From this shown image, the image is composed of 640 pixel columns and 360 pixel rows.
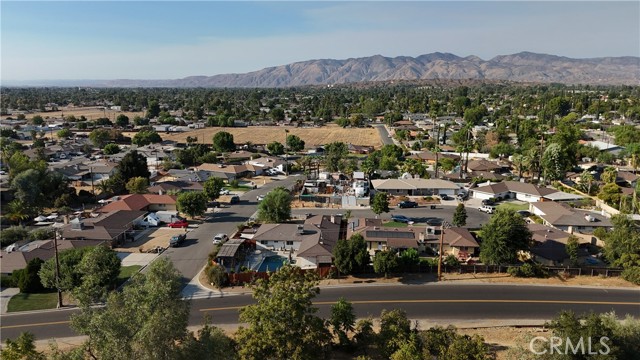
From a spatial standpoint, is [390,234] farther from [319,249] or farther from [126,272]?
[126,272]

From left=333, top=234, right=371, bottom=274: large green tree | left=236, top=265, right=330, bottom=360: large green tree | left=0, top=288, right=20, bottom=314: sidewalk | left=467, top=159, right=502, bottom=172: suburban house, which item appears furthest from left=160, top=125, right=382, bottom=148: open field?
left=236, top=265, right=330, bottom=360: large green tree

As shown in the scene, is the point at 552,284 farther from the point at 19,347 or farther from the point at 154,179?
the point at 154,179

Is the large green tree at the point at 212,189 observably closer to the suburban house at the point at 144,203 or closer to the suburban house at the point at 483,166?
the suburban house at the point at 144,203

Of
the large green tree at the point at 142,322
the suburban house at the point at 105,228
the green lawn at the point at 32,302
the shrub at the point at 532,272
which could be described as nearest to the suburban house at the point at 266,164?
the suburban house at the point at 105,228

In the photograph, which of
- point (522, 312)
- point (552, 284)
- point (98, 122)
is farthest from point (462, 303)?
point (98, 122)

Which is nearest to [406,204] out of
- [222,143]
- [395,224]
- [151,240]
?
[395,224]

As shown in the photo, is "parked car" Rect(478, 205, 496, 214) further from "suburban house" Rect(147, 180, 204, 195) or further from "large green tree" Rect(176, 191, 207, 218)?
"suburban house" Rect(147, 180, 204, 195)
